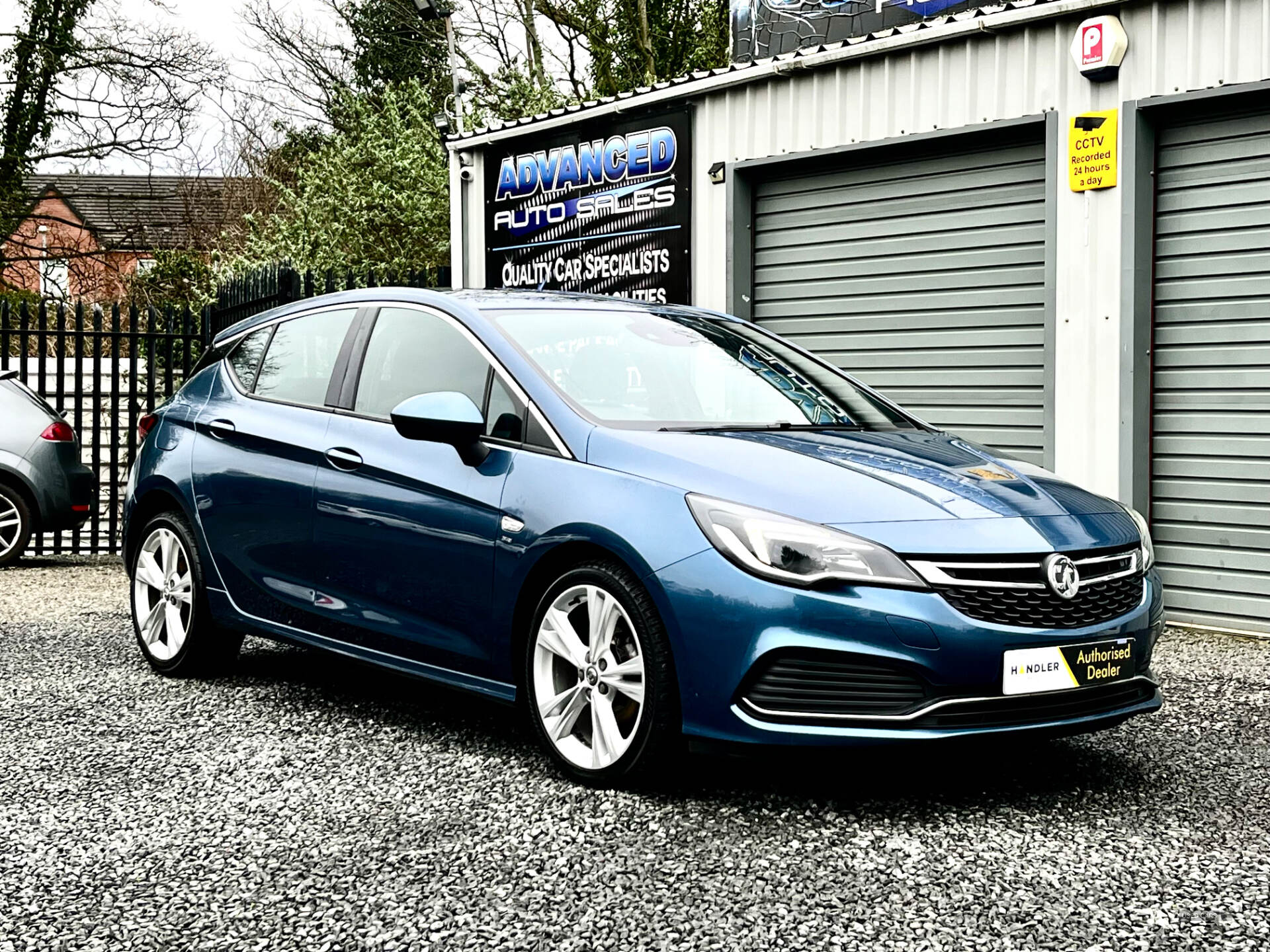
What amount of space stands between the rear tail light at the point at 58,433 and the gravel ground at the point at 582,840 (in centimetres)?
567

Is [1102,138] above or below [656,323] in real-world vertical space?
above

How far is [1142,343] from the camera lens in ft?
27.2

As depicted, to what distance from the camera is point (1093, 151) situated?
8328mm

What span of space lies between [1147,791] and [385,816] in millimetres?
2352

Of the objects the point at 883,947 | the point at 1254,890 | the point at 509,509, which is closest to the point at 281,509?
the point at 509,509

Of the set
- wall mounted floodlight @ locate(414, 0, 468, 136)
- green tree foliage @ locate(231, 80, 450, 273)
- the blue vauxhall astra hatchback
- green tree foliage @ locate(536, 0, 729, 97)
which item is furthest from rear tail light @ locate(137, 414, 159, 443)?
green tree foliage @ locate(536, 0, 729, 97)

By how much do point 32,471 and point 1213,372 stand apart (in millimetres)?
8259

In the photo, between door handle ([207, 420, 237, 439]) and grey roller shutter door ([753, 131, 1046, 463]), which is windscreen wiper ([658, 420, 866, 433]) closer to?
→ door handle ([207, 420, 237, 439])

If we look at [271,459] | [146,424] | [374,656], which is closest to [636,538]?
[374,656]

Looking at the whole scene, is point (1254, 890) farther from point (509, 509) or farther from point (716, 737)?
point (509, 509)

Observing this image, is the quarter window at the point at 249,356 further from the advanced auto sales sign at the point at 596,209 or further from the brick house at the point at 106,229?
the brick house at the point at 106,229

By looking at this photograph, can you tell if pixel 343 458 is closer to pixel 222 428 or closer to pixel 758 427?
pixel 222 428

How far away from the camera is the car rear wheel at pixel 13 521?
11188mm

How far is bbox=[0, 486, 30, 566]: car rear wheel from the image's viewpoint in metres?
11.2
